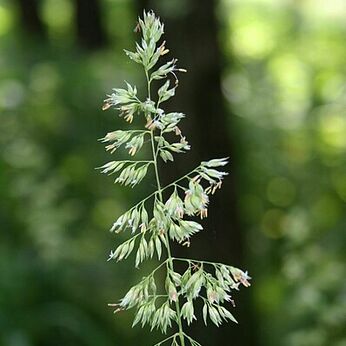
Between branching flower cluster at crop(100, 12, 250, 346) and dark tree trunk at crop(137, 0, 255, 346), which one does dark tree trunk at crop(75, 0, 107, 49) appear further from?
branching flower cluster at crop(100, 12, 250, 346)

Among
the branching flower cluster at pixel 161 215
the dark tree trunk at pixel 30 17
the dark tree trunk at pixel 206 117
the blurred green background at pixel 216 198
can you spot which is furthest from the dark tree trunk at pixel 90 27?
the branching flower cluster at pixel 161 215

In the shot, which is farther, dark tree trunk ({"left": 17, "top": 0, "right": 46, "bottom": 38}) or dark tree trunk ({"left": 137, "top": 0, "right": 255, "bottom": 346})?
dark tree trunk ({"left": 17, "top": 0, "right": 46, "bottom": 38})

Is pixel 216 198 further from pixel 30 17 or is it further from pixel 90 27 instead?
pixel 30 17

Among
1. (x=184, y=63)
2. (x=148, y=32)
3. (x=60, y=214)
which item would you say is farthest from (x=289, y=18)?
(x=148, y=32)

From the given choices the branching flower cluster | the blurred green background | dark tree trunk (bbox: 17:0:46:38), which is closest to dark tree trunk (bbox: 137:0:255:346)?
the blurred green background

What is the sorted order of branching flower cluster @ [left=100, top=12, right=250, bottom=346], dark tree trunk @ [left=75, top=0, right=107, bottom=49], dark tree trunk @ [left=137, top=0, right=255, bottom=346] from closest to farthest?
branching flower cluster @ [left=100, top=12, right=250, bottom=346] < dark tree trunk @ [left=137, top=0, right=255, bottom=346] < dark tree trunk @ [left=75, top=0, right=107, bottom=49]

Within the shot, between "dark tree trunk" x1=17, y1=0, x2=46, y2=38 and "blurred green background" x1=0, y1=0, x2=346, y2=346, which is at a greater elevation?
"dark tree trunk" x1=17, y1=0, x2=46, y2=38

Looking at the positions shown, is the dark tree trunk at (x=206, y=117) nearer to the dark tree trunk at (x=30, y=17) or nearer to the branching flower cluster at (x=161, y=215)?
the branching flower cluster at (x=161, y=215)
